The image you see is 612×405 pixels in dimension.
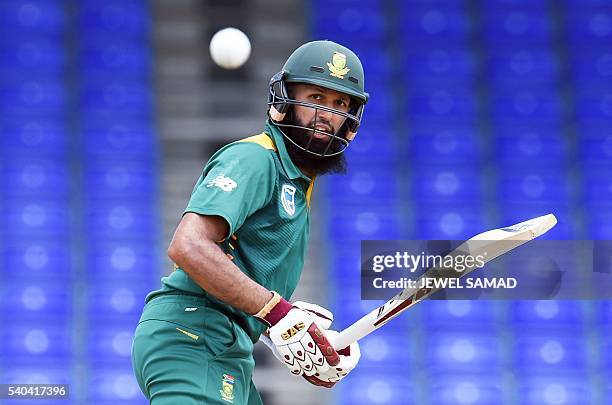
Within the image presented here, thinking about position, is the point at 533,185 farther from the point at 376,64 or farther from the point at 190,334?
the point at 190,334

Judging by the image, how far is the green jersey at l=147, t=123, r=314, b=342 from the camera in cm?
263

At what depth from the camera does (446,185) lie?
7926 mm

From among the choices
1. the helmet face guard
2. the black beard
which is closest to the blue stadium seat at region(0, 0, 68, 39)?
the helmet face guard

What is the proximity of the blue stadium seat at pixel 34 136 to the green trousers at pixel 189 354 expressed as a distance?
527cm

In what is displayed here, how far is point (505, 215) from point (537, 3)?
2.07 m

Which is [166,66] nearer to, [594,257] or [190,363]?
[594,257]

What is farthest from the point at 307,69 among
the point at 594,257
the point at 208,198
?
the point at 594,257

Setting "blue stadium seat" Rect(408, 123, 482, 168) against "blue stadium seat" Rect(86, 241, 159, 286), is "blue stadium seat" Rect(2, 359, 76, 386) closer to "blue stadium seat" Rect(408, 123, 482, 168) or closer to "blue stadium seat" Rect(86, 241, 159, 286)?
"blue stadium seat" Rect(86, 241, 159, 286)

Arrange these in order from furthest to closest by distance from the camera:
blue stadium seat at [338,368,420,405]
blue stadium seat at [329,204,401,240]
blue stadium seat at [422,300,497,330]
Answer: blue stadium seat at [329,204,401,240]
blue stadium seat at [422,300,497,330]
blue stadium seat at [338,368,420,405]

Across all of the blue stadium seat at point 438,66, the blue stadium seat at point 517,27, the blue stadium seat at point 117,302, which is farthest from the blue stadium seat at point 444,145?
the blue stadium seat at point 117,302

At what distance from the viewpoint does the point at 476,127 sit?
8234mm

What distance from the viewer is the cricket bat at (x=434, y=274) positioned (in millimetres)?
3049

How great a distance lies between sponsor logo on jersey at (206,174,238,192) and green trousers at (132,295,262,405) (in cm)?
35

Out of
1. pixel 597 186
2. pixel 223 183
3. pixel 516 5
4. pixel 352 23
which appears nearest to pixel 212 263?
pixel 223 183
